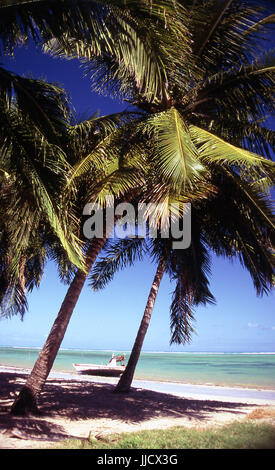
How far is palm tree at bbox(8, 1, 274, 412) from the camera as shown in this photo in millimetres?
4672

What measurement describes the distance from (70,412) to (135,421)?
1148mm

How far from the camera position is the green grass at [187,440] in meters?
3.81

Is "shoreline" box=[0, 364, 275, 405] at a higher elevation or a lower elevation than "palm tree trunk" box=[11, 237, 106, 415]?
lower

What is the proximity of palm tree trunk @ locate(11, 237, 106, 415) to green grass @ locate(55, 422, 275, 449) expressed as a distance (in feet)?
4.70

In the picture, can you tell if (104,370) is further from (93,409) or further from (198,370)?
(198,370)

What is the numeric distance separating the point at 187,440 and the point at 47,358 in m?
2.47

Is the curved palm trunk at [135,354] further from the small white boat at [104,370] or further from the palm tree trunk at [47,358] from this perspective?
the small white boat at [104,370]

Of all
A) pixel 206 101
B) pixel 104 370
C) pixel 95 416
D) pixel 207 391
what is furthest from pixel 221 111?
pixel 104 370

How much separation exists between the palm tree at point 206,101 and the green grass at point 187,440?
5.50 feet

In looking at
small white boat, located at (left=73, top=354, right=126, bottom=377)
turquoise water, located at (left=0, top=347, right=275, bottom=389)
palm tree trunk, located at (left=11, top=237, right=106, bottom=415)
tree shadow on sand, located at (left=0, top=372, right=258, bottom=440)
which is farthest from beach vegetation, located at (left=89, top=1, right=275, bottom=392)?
turquoise water, located at (left=0, top=347, right=275, bottom=389)

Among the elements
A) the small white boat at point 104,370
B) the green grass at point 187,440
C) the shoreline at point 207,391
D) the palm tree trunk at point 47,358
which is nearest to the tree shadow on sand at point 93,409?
the palm tree trunk at point 47,358

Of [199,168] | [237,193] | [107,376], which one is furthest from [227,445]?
[107,376]

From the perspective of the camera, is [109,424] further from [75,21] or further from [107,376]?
[107,376]

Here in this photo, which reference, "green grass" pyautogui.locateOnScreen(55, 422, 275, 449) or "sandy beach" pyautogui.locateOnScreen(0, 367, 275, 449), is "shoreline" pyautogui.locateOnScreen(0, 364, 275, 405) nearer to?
"sandy beach" pyautogui.locateOnScreen(0, 367, 275, 449)
